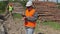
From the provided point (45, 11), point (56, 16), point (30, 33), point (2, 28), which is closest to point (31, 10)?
point (30, 33)

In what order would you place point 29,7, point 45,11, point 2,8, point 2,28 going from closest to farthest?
point 29,7, point 2,28, point 45,11, point 2,8

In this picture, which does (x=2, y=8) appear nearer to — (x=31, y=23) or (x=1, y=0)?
(x=1, y=0)

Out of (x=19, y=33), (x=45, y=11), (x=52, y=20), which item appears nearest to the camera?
(x=19, y=33)

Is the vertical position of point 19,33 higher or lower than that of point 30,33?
lower

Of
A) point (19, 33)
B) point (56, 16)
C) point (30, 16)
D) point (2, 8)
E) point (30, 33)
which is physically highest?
point (30, 16)

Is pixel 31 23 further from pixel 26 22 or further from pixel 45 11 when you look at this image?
pixel 45 11

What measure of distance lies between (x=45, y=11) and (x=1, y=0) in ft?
76.8

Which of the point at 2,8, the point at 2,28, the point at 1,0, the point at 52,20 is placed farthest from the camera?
the point at 1,0

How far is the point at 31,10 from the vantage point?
9305mm

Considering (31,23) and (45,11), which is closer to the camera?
(31,23)

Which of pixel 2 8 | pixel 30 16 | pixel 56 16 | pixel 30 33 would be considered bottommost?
pixel 2 8

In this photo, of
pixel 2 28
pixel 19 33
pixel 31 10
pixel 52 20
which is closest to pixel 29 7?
pixel 31 10

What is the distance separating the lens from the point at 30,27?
9.34 meters

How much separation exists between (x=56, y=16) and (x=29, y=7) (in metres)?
15.4
